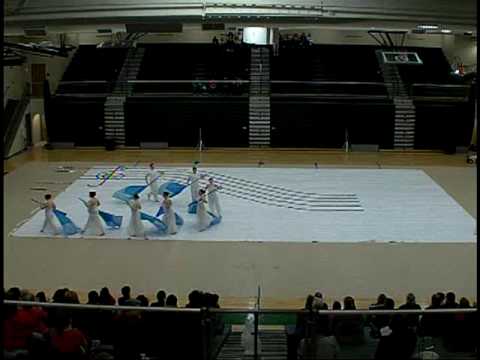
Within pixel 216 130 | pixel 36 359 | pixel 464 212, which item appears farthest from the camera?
pixel 216 130

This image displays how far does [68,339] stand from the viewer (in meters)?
7.01

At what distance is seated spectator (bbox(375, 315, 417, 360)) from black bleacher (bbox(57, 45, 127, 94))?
2683 cm

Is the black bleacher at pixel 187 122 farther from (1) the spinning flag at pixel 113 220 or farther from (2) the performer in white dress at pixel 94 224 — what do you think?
(2) the performer in white dress at pixel 94 224

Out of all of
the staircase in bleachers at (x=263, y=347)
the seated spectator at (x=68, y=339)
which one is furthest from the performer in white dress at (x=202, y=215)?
the seated spectator at (x=68, y=339)

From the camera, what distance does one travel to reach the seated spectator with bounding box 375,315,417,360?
6.77 m

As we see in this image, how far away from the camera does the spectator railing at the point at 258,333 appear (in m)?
6.39

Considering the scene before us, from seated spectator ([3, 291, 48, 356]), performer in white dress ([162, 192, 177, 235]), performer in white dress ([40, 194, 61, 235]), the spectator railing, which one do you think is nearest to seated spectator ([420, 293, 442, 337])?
the spectator railing

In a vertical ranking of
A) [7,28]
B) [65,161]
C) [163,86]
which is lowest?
[65,161]

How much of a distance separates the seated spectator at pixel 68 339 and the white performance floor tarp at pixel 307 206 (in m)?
9.31

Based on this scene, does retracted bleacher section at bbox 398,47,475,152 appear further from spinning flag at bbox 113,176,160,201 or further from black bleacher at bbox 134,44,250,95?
spinning flag at bbox 113,176,160,201

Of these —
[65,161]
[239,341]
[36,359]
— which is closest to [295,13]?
[239,341]

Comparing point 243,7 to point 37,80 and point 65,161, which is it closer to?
point 65,161

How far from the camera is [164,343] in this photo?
705 centimetres

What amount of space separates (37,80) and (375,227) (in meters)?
20.7
